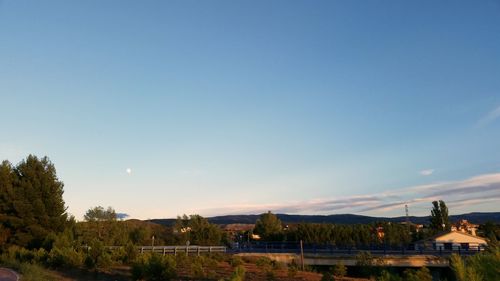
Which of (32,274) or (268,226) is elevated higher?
(268,226)

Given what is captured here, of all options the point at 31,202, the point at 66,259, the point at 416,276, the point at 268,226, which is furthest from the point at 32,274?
the point at 268,226

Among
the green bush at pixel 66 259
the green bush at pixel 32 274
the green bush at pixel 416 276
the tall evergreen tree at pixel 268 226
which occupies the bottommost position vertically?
the green bush at pixel 32 274

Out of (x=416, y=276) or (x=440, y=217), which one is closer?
(x=416, y=276)

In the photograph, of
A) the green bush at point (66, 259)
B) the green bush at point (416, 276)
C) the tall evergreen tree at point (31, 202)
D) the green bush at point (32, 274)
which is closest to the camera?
the green bush at point (416, 276)

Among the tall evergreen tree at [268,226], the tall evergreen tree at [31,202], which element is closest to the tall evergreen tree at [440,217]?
the tall evergreen tree at [268,226]

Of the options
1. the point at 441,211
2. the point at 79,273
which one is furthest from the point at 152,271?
the point at 441,211

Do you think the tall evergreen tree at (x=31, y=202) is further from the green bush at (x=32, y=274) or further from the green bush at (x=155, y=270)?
the green bush at (x=155, y=270)

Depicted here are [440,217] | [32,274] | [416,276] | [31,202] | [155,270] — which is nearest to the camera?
[416,276]

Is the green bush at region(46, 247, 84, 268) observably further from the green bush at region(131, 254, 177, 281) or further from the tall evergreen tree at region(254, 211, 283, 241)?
the tall evergreen tree at region(254, 211, 283, 241)

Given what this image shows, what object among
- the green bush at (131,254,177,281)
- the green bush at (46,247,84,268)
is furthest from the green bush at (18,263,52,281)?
the green bush at (131,254,177,281)

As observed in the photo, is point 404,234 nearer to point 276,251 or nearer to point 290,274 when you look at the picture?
point 276,251

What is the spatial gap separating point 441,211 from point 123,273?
9149 cm

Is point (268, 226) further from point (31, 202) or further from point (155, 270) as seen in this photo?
point (155, 270)

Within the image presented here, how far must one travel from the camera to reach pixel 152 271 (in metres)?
18.9
